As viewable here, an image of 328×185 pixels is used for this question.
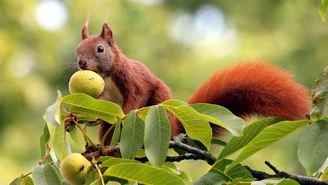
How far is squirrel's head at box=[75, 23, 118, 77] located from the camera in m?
2.01

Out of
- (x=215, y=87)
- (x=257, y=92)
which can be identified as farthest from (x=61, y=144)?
(x=215, y=87)

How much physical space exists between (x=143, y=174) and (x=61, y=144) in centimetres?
26

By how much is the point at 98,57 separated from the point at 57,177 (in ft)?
3.21

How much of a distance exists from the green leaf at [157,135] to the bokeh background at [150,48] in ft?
11.5

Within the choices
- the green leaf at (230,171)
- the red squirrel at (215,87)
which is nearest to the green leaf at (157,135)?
the green leaf at (230,171)

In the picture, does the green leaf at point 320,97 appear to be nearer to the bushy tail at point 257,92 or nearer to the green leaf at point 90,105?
the green leaf at point 90,105

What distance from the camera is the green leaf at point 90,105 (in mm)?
1118

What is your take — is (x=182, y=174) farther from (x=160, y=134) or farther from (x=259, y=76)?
(x=259, y=76)

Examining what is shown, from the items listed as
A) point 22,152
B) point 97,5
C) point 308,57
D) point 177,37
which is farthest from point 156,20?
point 22,152

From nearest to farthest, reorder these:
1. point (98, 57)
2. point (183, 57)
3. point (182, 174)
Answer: point (182, 174)
point (98, 57)
point (183, 57)

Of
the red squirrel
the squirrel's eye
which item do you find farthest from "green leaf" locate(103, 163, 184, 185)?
the squirrel's eye

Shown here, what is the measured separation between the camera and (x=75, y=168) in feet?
3.62

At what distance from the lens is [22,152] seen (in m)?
5.24

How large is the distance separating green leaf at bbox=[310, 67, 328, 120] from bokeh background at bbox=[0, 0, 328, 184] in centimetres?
361
